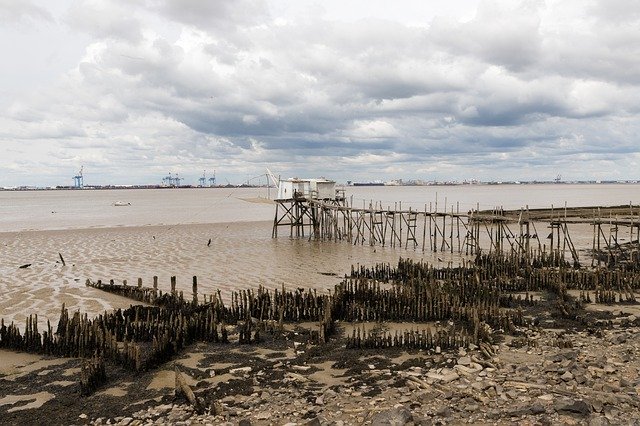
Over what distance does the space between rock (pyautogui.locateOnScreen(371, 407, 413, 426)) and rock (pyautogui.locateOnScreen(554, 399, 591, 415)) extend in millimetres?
2409

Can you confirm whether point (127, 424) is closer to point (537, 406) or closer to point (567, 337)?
point (537, 406)

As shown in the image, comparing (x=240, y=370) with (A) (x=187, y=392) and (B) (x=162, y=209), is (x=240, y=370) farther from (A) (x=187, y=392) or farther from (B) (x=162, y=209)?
(B) (x=162, y=209)

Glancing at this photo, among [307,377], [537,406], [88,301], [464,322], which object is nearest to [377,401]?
[307,377]

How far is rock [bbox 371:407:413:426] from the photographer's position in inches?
300

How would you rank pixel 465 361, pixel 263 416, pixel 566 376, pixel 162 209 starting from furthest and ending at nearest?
1. pixel 162 209
2. pixel 465 361
3. pixel 566 376
4. pixel 263 416

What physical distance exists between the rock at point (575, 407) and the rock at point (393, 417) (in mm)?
2409

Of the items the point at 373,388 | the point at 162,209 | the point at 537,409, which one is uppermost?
the point at 162,209

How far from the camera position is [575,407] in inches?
307

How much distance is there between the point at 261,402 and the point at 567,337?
322 inches

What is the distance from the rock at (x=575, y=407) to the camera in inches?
305

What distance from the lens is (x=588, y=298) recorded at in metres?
16.6

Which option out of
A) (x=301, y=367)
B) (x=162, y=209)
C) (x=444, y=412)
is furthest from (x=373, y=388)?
(x=162, y=209)

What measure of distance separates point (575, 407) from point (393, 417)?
2906mm

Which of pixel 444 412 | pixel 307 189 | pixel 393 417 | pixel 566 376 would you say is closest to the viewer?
pixel 393 417
